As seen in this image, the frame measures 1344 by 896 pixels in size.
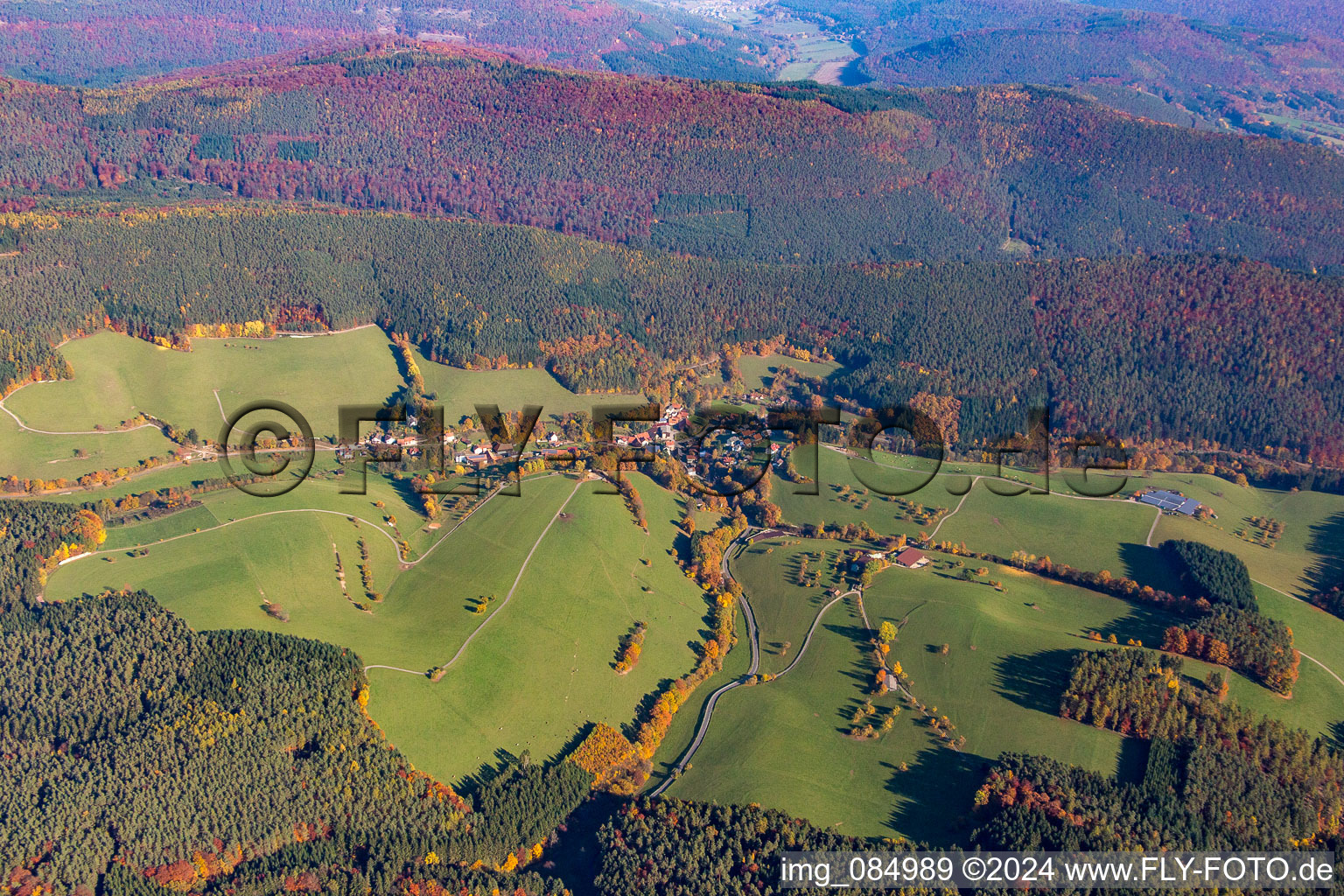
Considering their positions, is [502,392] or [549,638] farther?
[502,392]

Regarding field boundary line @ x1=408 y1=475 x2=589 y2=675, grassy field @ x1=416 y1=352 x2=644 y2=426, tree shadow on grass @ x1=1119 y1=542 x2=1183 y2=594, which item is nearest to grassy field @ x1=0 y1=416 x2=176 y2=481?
grassy field @ x1=416 y1=352 x2=644 y2=426

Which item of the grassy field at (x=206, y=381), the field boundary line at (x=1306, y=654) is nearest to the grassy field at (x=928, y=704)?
the field boundary line at (x=1306, y=654)

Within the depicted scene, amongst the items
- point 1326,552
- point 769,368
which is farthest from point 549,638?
point 1326,552

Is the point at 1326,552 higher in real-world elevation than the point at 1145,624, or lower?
lower

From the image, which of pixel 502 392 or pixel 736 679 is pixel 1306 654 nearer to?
pixel 736 679

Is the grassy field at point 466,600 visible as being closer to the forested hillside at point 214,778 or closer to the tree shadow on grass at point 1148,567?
the forested hillside at point 214,778
